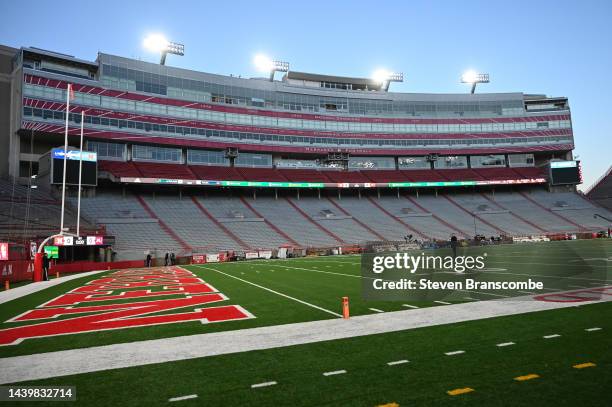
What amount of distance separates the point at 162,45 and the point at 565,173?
6807cm

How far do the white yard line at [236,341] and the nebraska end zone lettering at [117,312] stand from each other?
1.87 meters

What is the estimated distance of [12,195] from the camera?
36500 millimetres

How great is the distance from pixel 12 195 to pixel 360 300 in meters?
38.9

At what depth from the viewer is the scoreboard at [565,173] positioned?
64.8 m

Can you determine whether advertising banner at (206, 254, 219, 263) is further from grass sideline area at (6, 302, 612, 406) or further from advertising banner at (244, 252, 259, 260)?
grass sideline area at (6, 302, 612, 406)

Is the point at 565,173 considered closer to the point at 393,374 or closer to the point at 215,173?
the point at 215,173

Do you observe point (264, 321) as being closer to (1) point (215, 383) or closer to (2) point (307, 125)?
(1) point (215, 383)

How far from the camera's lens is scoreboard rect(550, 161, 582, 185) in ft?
213

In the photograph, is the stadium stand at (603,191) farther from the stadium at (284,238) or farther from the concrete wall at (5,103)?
the concrete wall at (5,103)

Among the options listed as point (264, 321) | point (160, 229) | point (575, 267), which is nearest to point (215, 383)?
point (264, 321)

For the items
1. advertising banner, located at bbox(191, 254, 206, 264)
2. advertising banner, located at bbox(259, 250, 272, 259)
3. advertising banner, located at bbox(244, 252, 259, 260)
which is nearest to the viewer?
advertising banner, located at bbox(191, 254, 206, 264)

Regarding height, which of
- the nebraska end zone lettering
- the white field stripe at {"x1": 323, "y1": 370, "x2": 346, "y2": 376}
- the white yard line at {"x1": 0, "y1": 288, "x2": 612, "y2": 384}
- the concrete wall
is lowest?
the nebraska end zone lettering

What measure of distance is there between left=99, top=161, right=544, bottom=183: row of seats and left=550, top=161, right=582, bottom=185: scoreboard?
2.05 metres

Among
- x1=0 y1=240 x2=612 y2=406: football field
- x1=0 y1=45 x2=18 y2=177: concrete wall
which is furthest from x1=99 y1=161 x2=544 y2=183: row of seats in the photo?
x1=0 y1=240 x2=612 y2=406: football field
